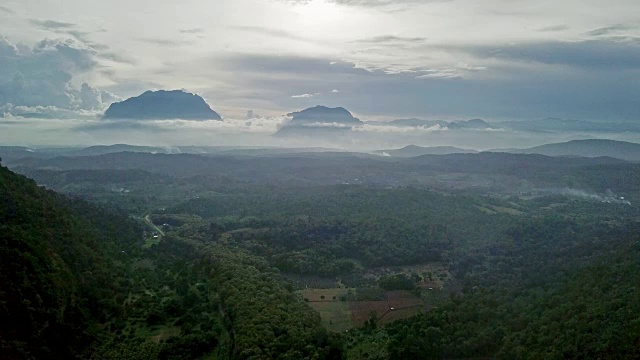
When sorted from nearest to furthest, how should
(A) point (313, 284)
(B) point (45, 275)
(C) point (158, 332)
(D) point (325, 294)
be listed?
1. (B) point (45, 275)
2. (C) point (158, 332)
3. (D) point (325, 294)
4. (A) point (313, 284)

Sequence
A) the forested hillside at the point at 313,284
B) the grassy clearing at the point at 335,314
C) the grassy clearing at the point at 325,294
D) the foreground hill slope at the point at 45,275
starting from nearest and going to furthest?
the foreground hill slope at the point at 45,275 → the forested hillside at the point at 313,284 → the grassy clearing at the point at 335,314 → the grassy clearing at the point at 325,294

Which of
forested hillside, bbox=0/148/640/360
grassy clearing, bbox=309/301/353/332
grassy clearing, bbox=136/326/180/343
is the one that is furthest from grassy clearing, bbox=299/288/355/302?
grassy clearing, bbox=136/326/180/343

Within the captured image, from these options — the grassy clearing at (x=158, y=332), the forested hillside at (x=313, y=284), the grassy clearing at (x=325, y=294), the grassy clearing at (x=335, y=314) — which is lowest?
the grassy clearing at (x=335, y=314)

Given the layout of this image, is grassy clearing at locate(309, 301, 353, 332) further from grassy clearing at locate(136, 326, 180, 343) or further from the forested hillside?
grassy clearing at locate(136, 326, 180, 343)

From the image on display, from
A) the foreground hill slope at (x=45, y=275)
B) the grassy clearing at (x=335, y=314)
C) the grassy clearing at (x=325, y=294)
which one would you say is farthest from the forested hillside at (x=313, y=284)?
the grassy clearing at (x=325, y=294)

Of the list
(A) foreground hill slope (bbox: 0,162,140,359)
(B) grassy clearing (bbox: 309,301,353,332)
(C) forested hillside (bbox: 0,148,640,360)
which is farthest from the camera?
(B) grassy clearing (bbox: 309,301,353,332)

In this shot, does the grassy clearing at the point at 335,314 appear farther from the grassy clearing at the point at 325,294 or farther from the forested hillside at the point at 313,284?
the grassy clearing at the point at 325,294

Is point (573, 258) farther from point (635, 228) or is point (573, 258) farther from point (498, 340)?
point (498, 340)

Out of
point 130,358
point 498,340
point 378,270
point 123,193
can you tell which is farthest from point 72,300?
point 123,193

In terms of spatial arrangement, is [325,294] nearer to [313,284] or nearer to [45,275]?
[313,284]

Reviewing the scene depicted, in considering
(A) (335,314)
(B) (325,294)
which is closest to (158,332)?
(A) (335,314)

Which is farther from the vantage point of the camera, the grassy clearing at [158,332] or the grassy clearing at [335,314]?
the grassy clearing at [335,314]
